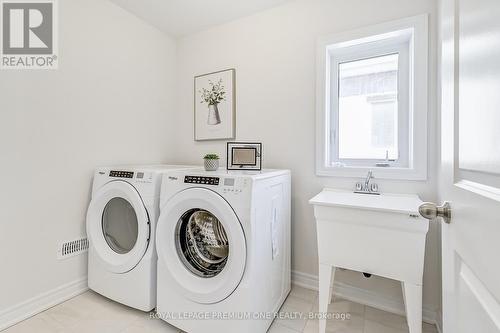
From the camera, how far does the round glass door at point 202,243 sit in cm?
136

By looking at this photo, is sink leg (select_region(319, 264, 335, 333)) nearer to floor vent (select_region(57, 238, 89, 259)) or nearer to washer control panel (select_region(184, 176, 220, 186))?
washer control panel (select_region(184, 176, 220, 186))

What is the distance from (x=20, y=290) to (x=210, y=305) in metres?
1.27

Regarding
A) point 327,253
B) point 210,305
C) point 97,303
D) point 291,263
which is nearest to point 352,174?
point 327,253

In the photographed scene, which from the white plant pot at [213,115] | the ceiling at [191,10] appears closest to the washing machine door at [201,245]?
the white plant pot at [213,115]

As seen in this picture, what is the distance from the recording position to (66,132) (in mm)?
1665

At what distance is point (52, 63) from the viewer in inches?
63.1

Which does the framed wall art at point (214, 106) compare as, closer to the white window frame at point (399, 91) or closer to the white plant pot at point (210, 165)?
the white plant pot at point (210, 165)

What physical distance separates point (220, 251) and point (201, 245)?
14 centimetres

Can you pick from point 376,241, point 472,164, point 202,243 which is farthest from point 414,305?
point 202,243

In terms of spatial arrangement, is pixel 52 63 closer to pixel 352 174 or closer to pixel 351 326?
pixel 352 174

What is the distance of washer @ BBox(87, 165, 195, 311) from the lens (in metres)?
1.48

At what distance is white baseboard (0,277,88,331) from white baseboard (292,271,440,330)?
65.7 inches

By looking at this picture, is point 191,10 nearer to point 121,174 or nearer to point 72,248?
point 121,174

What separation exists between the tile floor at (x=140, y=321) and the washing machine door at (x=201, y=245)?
0.35m
